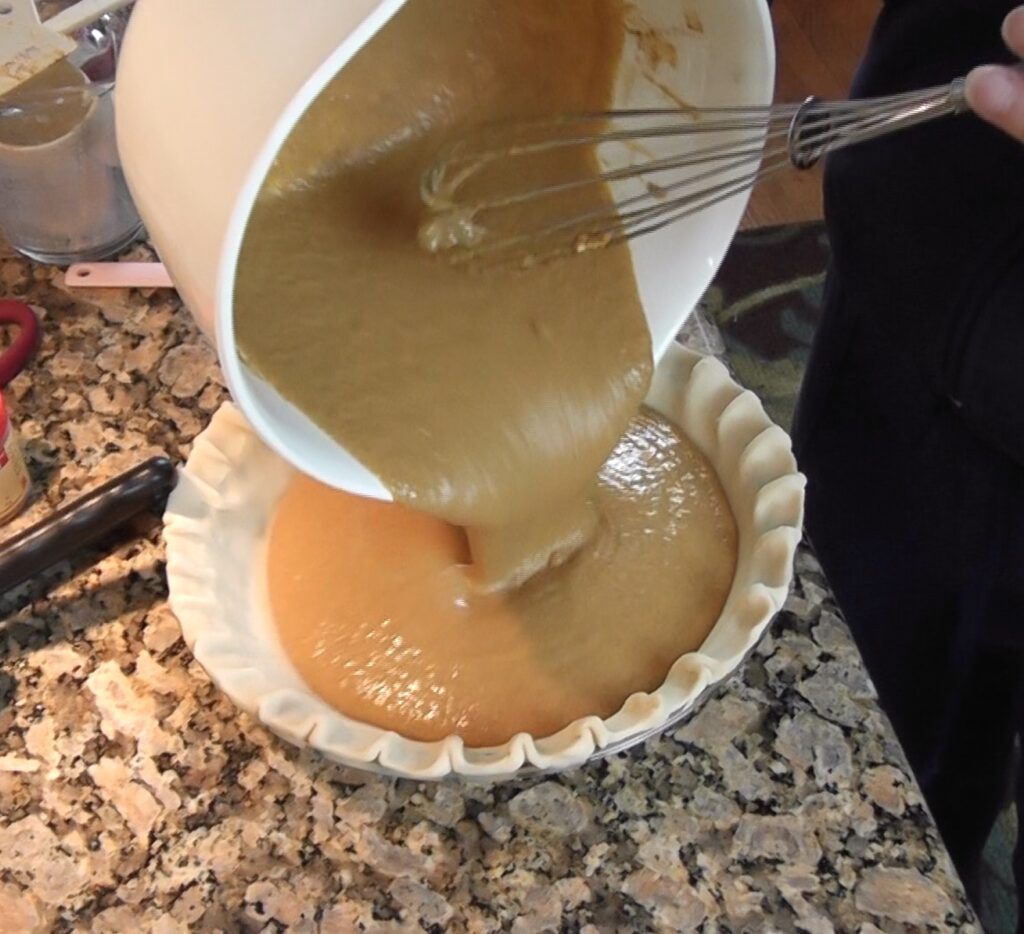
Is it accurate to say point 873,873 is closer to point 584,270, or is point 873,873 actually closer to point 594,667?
point 594,667

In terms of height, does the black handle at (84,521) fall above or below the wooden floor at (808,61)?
above

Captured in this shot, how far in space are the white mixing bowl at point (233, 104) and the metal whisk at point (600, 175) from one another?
32 mm

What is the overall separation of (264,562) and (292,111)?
0.43m

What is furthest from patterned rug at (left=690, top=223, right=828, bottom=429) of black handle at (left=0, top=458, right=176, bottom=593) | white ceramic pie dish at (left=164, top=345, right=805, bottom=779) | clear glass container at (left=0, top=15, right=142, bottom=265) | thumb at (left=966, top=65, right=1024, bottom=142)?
thumb at (left=966, top=65, right=1024, bottom=142)

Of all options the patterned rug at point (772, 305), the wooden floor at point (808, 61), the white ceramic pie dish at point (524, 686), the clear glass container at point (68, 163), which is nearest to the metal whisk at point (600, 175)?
the white ceramic pie dish at point (524, 686)

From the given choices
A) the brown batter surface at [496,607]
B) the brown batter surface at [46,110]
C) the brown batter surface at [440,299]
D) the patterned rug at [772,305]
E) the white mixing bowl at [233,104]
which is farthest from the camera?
the patterned rug at [772,305]

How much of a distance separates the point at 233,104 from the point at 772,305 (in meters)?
1.44

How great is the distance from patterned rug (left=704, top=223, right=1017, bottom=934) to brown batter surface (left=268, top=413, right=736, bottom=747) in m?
0.82

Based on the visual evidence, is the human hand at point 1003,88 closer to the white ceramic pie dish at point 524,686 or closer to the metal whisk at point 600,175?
the metal whisk at point 600,175

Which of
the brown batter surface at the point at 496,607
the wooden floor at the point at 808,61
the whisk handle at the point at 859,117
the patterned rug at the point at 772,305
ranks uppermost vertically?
the whisk handle at the point at 859,117

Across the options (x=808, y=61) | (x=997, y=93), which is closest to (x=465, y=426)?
(x=997, y=93)

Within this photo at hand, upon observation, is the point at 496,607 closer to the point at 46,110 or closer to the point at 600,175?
the point at 600,175

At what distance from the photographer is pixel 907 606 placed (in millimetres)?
888

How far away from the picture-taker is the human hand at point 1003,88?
0.44 metres
